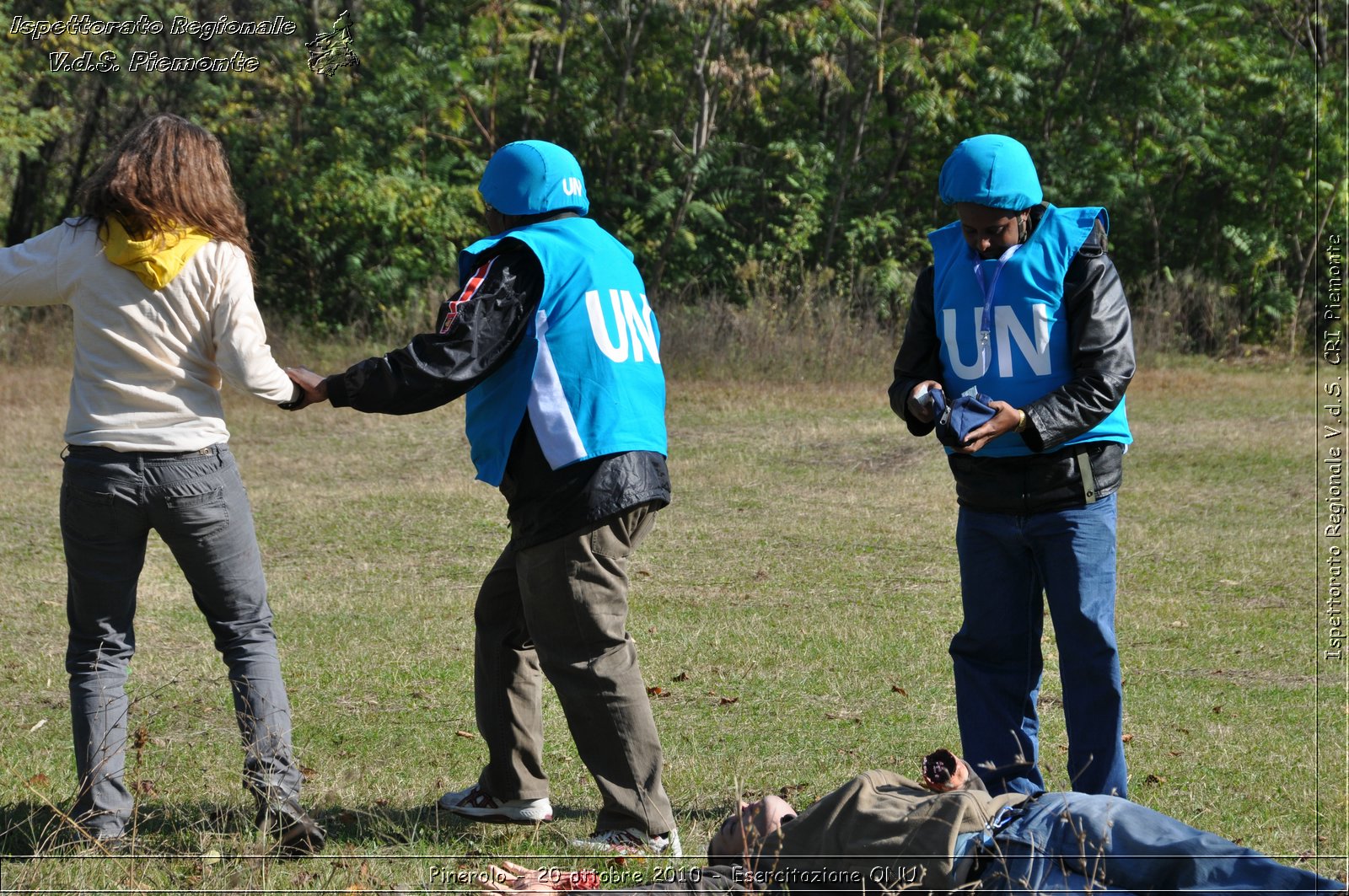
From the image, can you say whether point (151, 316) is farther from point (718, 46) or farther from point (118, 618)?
point (718, 46)

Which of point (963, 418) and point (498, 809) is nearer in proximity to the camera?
point (963, 418)

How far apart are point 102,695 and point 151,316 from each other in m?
1.02

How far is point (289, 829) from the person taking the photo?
3553mm

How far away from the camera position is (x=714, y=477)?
10.7 metres

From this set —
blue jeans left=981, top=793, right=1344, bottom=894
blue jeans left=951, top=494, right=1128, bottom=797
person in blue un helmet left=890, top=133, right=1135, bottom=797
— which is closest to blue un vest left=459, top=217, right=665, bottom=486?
person in blue un helmet left=890, top=133, right=1135, bottom=797

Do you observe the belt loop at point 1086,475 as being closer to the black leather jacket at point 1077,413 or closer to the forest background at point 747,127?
the black leather jacket at point 1077,413

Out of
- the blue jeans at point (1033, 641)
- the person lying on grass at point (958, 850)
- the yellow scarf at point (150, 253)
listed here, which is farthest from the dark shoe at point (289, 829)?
the blue jeans at point (1033, 641)

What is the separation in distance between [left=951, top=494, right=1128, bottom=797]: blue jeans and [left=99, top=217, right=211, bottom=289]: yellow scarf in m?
2.31

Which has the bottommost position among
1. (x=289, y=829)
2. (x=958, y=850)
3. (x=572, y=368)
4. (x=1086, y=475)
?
(x=289, y=829)

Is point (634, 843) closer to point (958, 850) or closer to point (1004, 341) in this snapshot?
point (958, 850)

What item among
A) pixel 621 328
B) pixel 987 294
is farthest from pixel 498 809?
pixel 987 294

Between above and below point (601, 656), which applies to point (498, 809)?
below

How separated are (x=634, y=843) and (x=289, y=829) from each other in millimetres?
911

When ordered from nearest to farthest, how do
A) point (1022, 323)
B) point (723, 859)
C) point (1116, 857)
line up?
point (1116, 857) → point (723, 859) → point (1022, 323)
